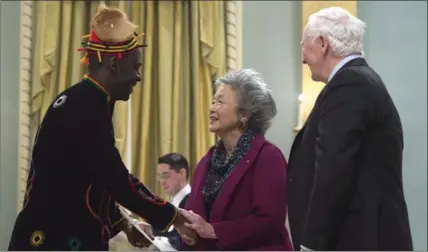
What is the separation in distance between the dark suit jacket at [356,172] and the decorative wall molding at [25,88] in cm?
270

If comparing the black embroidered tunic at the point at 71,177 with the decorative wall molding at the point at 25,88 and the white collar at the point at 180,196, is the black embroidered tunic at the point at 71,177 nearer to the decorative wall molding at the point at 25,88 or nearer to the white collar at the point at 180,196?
the white collar at the point at 180,196

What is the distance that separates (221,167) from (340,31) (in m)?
0.75

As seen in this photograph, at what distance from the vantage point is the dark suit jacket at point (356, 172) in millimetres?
1646

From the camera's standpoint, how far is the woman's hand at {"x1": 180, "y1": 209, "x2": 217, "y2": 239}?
210 cm

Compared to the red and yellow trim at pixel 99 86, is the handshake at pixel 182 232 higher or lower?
lower

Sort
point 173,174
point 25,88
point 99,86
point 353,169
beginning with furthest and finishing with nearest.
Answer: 1. point 25,88
2. point 173,174
3. point 99,86
4. point 353,169

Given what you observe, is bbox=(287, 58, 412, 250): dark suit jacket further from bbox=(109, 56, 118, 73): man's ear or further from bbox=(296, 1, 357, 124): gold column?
bbox=(296, 1, 357, 124): gold column

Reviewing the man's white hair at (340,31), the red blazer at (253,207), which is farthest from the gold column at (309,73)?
the man's white hair at (340,31)

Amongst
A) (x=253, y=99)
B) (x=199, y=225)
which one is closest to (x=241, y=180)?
(x=199, y=225)

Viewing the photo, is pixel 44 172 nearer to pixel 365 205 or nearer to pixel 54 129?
pixel 54 129

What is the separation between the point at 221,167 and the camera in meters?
2.31

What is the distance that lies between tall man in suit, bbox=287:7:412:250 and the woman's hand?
0.44 meters

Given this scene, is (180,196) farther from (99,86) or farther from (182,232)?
(99,86)

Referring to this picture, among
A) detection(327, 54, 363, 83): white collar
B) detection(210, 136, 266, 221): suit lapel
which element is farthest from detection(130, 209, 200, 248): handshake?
detection(327, 54, 363, 83): white collar
